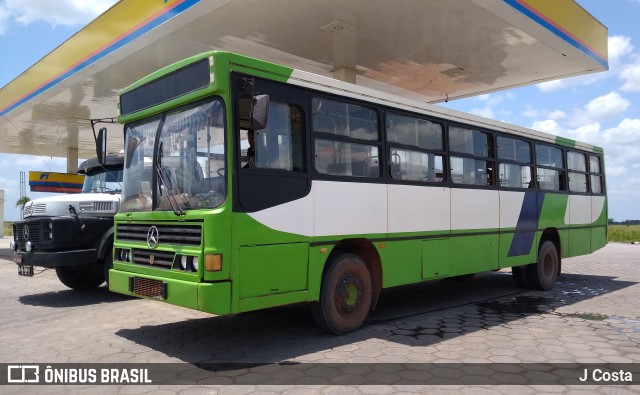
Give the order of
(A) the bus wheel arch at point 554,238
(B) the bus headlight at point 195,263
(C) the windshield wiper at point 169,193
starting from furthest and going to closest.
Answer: (A) the bus wheel arch at point 554,238
(C) the windshield wiper at point 169,193
(B) the bus headlight at point 195,263

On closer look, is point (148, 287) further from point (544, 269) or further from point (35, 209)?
point (544, 269)

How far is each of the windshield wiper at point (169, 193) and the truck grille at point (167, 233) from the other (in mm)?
162

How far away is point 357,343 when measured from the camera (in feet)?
18.9

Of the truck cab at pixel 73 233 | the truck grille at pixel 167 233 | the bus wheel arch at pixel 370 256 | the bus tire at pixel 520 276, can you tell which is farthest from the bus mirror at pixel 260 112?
the bus tire at pixel 520 276

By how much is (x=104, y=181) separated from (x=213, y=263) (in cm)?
590

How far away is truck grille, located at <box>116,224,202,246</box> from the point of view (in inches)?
197

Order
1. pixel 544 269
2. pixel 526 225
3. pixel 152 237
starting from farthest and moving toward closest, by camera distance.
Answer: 1. pixel 544 269
2. pixel 526 225
3. pixel 152 237

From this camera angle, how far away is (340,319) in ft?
19.8

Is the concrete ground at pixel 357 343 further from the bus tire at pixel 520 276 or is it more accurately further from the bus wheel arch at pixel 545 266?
the bus tire at pixel 520 276

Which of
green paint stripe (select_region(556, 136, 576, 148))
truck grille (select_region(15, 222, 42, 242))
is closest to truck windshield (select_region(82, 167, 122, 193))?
truck grille (select_region(15, 222, 42, 242))

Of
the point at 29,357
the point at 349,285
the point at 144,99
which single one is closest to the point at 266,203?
the point at 349,285

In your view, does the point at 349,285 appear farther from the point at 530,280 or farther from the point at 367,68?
the point at 367,68

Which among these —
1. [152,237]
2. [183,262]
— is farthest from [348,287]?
[152,237]

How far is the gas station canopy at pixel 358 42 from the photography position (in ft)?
32.6
